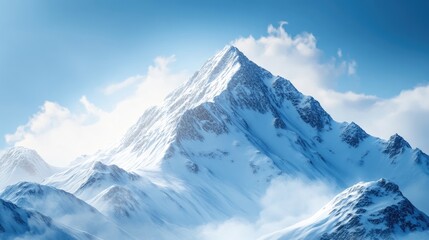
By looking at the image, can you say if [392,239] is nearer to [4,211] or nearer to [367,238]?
[367,238]

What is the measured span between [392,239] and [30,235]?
115887 millimetres

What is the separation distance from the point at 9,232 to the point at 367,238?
112657mm

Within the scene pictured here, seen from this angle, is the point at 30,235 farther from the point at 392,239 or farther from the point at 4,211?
the point at 392,239

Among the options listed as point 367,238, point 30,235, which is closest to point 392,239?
point 367,238

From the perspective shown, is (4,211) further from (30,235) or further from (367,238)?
(367,238)

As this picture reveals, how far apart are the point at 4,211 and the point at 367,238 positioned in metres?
116

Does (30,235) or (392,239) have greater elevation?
(392,239)

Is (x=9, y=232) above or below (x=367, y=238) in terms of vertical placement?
below

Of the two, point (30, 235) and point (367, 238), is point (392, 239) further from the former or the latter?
point (30, 235)

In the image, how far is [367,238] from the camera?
199750 mm

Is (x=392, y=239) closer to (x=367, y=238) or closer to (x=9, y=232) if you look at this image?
(x=367, y=238)

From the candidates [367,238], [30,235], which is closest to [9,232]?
[30,235]

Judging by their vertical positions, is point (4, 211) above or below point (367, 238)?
below

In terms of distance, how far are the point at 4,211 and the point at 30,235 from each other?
36.8 feet
